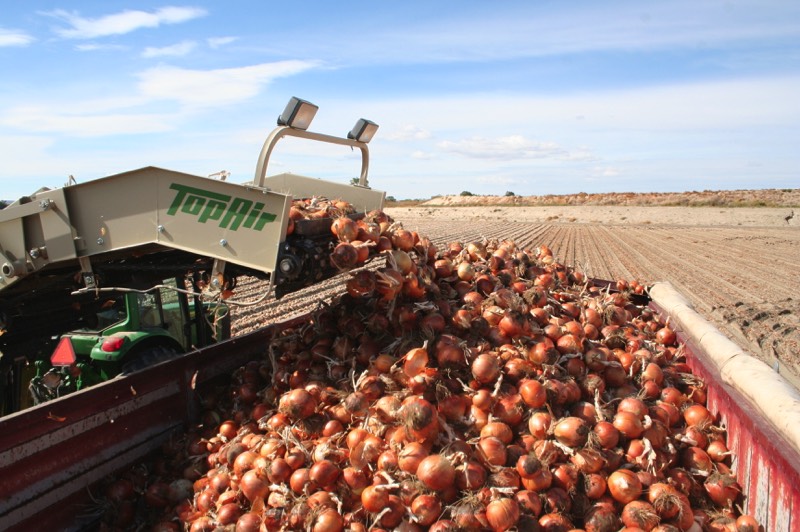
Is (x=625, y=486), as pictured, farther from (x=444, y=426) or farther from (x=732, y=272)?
(x=732, y=272)

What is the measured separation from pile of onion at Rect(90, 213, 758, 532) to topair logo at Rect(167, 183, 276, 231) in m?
0.68

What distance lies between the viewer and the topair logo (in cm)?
356

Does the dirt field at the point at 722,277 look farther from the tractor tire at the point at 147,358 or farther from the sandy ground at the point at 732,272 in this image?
the tractor tire at the point at 147,358

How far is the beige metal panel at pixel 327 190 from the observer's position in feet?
17.5

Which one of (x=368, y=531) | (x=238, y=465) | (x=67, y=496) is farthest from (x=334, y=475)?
(x=67, y=496)

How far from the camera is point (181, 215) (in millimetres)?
3658

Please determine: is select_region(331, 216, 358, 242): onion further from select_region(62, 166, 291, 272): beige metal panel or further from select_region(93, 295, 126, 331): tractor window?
select_region(93, 295, 126, 331): tractor window

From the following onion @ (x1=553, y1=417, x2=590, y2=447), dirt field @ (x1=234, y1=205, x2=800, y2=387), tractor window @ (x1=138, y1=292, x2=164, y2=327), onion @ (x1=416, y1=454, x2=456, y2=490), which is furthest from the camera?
dirt field @ (x1=234, y1=205, x2=800, y2=387)

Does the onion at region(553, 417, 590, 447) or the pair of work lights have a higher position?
the pair of work lights

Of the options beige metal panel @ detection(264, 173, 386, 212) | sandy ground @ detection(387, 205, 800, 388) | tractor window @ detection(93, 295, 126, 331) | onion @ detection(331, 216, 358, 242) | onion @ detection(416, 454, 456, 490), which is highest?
beige metal panel @ detection(264, 173, 386, 212)

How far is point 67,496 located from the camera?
317cm

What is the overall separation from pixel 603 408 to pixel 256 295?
8321 millimetres

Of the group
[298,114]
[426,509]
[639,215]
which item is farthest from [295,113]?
[639,215]

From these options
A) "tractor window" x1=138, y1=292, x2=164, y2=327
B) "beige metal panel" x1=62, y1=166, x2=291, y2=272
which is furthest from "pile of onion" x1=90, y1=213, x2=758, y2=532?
"tractor window" x1=138, y1=292, x2=164, y2=327
